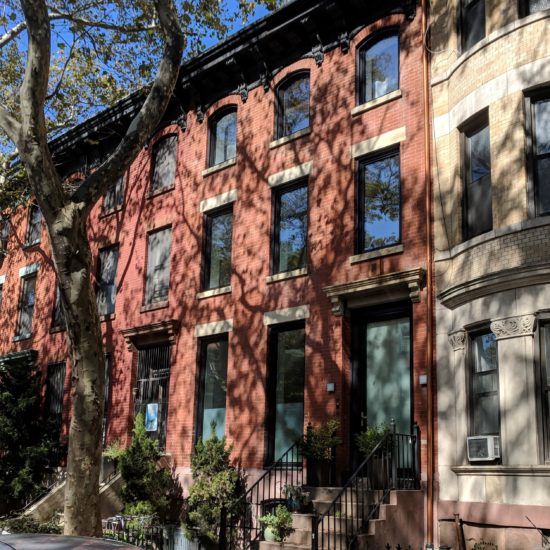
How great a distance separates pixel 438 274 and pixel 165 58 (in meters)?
6.04

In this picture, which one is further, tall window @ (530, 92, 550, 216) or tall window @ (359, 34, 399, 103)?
tall window @ (359, 34, 399, 103)

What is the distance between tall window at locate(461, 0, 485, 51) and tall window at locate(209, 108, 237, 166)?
6.52 m

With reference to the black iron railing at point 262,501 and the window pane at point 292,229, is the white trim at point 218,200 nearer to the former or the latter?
the window pane at point 292,229

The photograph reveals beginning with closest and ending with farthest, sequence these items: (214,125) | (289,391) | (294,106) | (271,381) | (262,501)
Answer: (262,501) → (289,391) → (271,381) → (294,106) → (214,125)

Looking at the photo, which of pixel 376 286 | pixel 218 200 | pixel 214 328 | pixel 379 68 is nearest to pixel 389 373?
pixel 376 286

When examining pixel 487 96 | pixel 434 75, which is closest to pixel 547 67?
pixel 487 96

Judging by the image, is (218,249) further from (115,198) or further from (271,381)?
(115,198)

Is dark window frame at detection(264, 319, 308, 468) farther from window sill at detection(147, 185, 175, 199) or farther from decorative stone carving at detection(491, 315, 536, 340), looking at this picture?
window sill at detection(147, 185, 175, 199)

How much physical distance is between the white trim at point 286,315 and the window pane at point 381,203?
182cm

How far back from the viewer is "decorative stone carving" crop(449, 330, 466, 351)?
12.3 meters

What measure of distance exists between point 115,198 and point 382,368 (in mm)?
11042

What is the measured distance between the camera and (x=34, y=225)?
1021 inches

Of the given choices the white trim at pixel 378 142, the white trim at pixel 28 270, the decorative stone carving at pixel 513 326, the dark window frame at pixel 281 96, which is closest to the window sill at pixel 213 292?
the dark window frame at pixel 281 96

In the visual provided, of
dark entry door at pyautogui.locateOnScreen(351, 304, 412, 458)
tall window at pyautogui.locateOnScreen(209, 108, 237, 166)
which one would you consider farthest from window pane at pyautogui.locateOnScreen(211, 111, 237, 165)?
dark entry door at pyautogui.locateOnScreen(351, 304, 412, 458)
